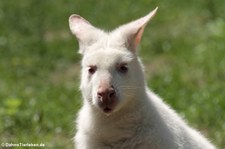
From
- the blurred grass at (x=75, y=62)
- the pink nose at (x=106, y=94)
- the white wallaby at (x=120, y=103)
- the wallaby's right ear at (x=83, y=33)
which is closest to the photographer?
the pink nose at (x=106, y=94)

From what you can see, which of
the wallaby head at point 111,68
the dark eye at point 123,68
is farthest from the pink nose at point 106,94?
the dark eye at point 123,68

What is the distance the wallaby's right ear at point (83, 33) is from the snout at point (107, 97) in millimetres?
673

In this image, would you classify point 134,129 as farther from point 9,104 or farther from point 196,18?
point 196,18

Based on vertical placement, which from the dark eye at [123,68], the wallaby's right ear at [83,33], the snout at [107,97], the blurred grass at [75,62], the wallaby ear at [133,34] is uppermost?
the blurred grass at [75,62]

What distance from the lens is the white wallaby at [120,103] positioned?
6.49m

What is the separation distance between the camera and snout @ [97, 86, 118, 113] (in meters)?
6.32

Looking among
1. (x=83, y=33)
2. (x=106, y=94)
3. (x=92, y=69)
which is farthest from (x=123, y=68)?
(x=83, y=33)

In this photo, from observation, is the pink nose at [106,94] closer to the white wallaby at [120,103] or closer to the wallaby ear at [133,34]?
the white wallaby at [120,103]

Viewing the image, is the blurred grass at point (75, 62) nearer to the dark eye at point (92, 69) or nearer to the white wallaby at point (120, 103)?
the white wallaby at point (120, 103)

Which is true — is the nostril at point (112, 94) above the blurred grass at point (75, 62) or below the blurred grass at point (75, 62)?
below

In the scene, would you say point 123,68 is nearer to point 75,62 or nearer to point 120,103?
point 120,103

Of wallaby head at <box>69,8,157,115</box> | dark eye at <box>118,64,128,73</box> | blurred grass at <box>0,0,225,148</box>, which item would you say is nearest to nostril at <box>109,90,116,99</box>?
wallaby head at <box>69,8,157,115</box>

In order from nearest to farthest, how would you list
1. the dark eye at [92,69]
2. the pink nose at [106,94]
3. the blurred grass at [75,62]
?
the pink nose at [106,94] < the dark eye at [92,69] < the blurred grass at [75,62]

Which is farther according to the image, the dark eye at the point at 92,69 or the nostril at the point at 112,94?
the dark eye at the point at 92,69
